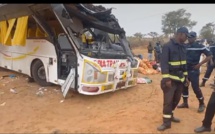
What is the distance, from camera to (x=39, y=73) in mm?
7645

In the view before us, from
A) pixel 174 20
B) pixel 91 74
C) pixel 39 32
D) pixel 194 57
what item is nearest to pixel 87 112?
pixel 91 74

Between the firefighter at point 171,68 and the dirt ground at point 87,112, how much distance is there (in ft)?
1.26

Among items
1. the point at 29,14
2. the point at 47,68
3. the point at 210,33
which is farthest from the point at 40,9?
the point at 210,33

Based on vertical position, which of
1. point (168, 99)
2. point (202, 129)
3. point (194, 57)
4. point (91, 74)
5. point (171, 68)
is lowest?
point (202, 129)

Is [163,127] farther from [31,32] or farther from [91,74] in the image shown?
[31,32]

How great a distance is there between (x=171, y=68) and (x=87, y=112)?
2.23 meters

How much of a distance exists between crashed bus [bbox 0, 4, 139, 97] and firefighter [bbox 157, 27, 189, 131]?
202 cm

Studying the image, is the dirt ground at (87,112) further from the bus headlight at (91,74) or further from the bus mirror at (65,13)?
the bus mirror at (65,13)

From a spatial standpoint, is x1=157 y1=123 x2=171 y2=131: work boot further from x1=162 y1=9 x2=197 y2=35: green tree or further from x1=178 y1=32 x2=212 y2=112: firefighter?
x1=162 y1=9 x2=197 y2=35: green tree

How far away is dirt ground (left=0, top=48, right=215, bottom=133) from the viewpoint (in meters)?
4.61

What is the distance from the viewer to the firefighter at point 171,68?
436cm

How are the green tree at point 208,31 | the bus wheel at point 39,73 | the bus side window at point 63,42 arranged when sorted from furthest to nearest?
the green tree at point 208,31 < the bus wheel at point 39,73 < the bus side window at point 63,42

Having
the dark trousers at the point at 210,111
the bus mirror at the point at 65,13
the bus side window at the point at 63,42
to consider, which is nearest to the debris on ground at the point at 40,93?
the bus side window at the point at 63,42

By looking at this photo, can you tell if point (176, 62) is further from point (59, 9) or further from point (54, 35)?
point (54, 35)
